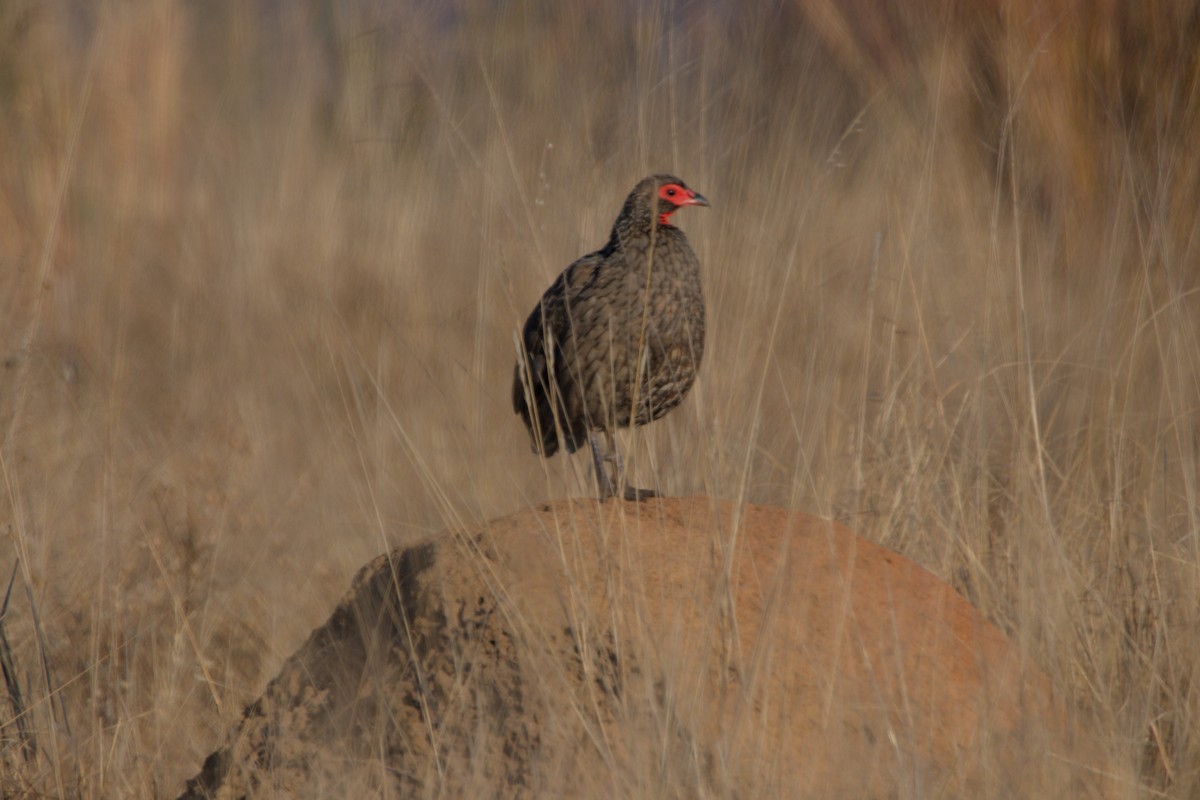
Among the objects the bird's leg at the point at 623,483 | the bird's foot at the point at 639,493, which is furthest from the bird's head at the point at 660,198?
the bird's foot at the point at 639,493

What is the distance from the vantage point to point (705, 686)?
7.98 ft

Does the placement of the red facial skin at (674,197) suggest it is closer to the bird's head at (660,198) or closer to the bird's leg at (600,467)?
the bird's head at (660,198)

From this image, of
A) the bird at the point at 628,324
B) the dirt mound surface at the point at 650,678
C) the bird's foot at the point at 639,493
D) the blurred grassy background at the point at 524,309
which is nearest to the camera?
the dirt mound surface at the point at 650,678

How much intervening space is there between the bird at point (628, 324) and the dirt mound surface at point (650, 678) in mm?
765

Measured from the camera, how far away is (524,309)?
5047 mm

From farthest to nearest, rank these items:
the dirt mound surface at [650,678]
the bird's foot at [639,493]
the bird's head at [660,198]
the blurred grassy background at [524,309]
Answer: the bird's head at [660,198] < the bird's foot at [639,493] < the blurred grassy background at [524,309] < the dirt mound surface at [650,678]

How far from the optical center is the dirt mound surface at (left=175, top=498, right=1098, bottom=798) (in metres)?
2.33

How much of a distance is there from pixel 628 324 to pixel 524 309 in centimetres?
153

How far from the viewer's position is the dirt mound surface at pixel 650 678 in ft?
→ 7.64

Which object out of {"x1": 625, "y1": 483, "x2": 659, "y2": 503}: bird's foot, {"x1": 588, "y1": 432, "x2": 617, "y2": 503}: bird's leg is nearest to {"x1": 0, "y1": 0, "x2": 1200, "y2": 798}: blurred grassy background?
{"x1": 588, "y1": 432, "x2": 617, "y2": 503}: bird's leg

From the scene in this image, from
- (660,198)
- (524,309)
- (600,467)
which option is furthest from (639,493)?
(524,309)

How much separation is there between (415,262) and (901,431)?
7.87 feet

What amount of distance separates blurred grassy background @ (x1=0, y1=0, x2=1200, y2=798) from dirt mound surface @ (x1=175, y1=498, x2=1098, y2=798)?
0.15 meters

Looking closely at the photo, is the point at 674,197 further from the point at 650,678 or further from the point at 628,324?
the point at 650,678
